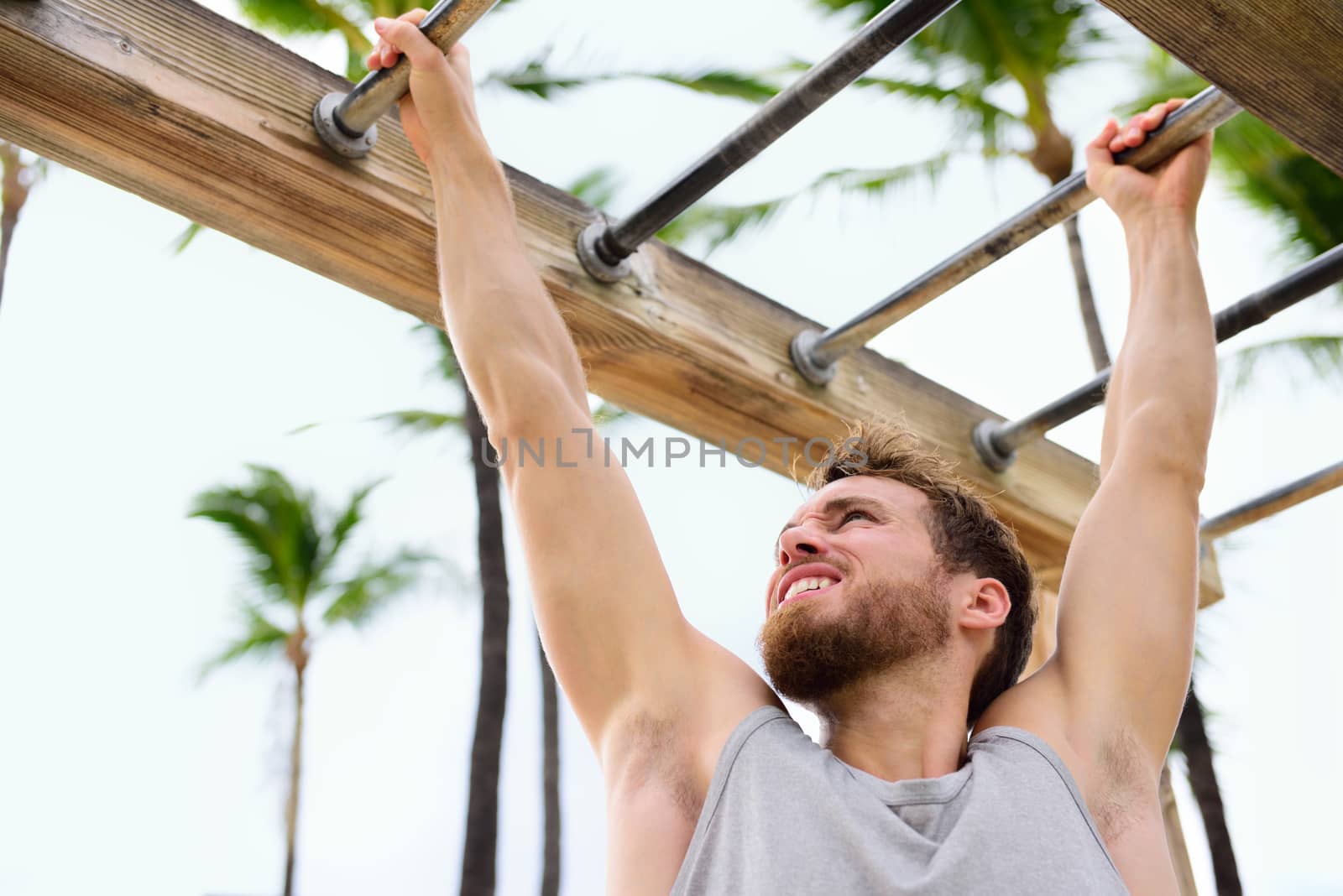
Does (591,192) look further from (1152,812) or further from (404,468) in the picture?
(1152,812)

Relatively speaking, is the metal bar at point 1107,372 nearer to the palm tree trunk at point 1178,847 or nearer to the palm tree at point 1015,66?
the palm tree trunk at point 1178,847

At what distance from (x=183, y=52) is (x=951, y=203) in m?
7.90

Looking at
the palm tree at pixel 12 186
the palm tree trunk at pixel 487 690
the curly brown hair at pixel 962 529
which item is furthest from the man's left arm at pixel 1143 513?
the palm tree at pixel 12 186

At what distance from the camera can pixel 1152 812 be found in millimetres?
1383

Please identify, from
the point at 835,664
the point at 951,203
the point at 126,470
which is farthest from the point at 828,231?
the point at 126,470

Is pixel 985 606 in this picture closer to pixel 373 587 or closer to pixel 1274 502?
pixel 1274 502

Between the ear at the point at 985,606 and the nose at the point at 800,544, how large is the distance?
21cm

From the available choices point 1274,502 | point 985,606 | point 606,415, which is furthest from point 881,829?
point 606,415

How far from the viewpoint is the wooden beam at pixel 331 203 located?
1.34m

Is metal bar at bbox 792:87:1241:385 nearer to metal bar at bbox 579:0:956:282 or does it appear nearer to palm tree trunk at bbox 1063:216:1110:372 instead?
metal bar at bbox 579:0:956:282

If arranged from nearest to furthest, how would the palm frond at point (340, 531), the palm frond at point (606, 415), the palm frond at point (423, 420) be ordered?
the palm frond at point (606, 415)
the palm frond at point (423, 420)
the palm frond at point (340, 531)

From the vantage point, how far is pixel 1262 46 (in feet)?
4.40

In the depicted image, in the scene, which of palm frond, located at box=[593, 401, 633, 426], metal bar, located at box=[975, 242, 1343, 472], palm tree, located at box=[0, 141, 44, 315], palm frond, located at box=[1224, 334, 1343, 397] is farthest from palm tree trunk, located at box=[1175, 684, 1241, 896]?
palm tree, located at box=[0, 141, 44, 315]

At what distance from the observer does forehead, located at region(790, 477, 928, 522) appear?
5.33 feet
